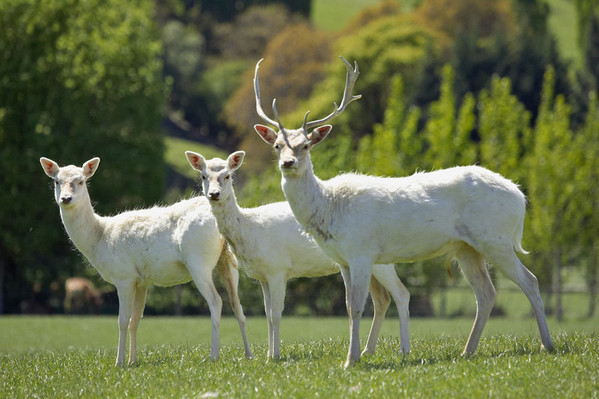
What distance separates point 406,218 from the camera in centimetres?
1106

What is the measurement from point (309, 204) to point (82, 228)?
12.5ft

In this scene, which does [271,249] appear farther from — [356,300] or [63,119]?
[63,119]

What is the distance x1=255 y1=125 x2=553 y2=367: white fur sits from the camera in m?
10.9

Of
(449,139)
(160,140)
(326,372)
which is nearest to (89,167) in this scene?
(326,372)

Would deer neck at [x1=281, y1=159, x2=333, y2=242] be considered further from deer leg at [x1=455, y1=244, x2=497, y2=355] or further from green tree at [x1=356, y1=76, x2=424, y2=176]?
green tree at [x1=356, y1=76, x2=424, y2=176]

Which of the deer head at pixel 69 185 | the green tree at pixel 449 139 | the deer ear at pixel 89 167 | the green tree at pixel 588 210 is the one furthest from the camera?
the green tree at pixel 449 139

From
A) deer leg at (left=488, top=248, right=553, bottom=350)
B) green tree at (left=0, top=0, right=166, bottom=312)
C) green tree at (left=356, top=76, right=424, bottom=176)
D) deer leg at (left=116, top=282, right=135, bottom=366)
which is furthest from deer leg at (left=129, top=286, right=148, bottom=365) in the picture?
green tree at (left=356, top=76, right=424, bottom=176)

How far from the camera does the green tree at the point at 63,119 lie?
3588cm

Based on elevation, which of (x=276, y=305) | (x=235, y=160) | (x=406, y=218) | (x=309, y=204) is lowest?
(x=276, y=305)

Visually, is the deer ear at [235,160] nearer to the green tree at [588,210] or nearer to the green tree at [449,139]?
the green tree at [588,210]

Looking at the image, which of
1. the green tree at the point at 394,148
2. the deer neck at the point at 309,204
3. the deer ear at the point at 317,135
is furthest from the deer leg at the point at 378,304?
the green tree at the point at 394,148

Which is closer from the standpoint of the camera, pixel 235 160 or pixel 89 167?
pixel 235 160

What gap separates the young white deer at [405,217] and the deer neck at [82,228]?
3.46 metres

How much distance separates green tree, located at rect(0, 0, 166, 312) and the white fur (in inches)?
1040
